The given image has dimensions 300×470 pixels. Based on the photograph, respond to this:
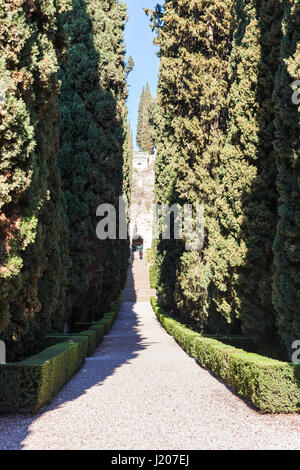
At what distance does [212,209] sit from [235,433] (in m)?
7.14

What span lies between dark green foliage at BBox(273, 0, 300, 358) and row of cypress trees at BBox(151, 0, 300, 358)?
15 mm

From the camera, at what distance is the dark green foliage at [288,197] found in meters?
6.55

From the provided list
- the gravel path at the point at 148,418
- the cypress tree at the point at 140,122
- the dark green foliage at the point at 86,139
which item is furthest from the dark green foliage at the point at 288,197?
the cypress tree at the point at 140,122

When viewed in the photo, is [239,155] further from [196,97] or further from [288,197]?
[196,97]

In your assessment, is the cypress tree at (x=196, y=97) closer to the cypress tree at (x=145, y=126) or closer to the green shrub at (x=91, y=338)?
the green shrub at (x=91, y=338)

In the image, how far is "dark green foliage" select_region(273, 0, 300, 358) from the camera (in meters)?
6.55

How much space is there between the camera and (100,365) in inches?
387

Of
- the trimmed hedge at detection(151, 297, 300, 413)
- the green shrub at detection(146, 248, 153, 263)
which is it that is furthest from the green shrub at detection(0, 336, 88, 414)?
the green shrub at detection(146, 248, 153, 263)

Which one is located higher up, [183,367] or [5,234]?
[5,234]

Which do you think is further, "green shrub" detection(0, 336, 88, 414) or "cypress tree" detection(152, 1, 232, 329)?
"cypress tree" detection(152, 1, 232, 329)

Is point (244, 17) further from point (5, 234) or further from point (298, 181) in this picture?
point (5, 234)

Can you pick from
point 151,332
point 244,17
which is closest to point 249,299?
point 244,17

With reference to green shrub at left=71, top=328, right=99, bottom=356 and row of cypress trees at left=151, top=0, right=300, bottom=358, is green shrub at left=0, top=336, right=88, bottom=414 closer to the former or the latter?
row of cypress trees at left=151, top=0, right=300, bottom=358

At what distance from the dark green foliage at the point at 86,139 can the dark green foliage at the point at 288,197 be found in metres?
6.75
